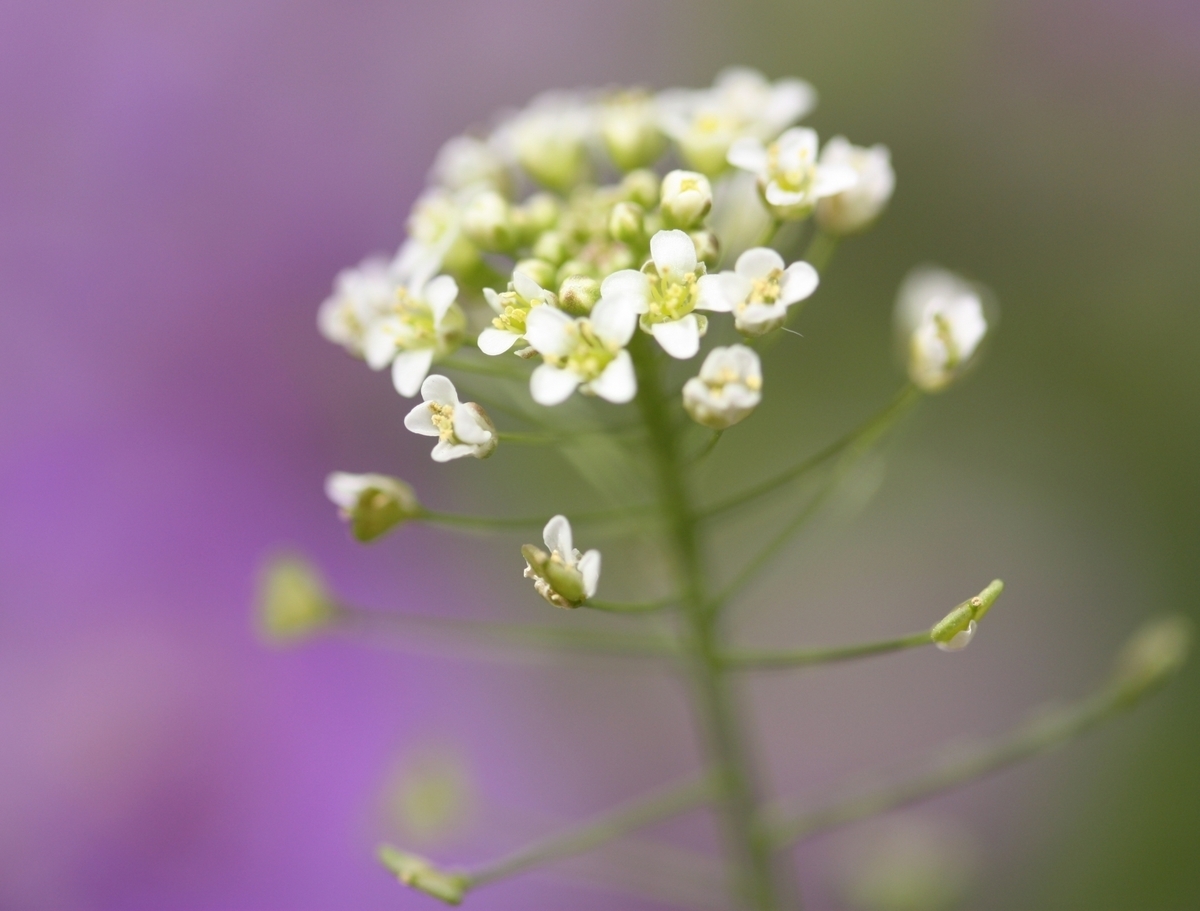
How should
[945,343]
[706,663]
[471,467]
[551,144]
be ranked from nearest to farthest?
[945,343] < [706,663] < [551,144] < [471,467]

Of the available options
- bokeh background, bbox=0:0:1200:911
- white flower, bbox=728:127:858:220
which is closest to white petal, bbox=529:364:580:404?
white flower, bbox=728:127:858:220

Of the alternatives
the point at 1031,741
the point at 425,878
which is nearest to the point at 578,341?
the point at 425,878

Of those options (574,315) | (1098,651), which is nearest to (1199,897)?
(1098,651)

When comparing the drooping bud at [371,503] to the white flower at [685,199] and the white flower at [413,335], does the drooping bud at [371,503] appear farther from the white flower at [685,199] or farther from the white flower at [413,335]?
the white flower at [685,199]

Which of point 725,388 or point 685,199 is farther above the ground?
point 685,199

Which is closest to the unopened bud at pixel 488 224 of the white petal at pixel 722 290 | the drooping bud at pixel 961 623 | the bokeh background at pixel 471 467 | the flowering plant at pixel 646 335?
the flowering plant at pixel 646 335

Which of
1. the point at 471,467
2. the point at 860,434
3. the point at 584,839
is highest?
the point at 471,467

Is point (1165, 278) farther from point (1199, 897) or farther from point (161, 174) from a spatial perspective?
point (161, 174)

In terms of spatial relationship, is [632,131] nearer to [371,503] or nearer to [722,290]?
[722,290]
